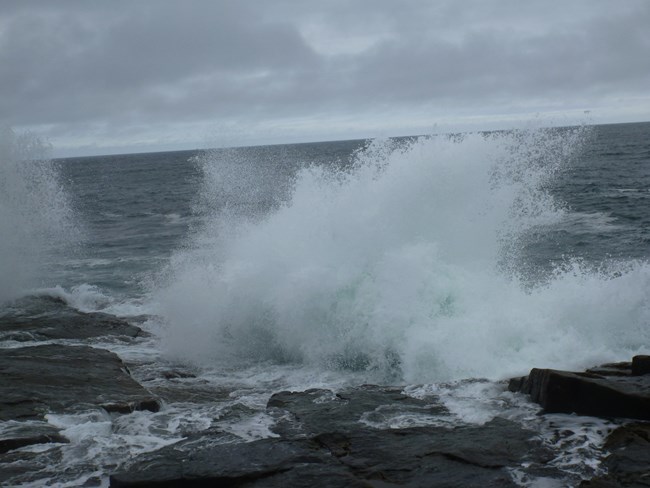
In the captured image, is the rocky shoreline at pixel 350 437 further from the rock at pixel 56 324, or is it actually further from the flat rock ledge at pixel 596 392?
the rock at pixel 56 324

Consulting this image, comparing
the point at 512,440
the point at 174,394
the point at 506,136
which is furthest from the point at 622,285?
the point at 174,394

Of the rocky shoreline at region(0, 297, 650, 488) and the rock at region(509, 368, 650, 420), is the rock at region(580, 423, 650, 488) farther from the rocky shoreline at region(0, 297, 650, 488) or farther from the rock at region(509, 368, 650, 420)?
the rock at region(509, 368, 650, 420)

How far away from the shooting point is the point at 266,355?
426 inches

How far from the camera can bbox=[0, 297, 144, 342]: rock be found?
11.5m

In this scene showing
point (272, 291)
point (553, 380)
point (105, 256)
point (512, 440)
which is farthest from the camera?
point (105, 256)

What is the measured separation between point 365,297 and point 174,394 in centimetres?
352

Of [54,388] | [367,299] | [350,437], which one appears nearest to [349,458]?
[350,437]

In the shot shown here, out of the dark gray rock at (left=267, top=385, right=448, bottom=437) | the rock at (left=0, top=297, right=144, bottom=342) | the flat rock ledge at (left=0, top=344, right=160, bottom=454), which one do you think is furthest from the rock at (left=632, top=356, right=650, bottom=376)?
the rock at (left=0, top=297, right=144, bottom=342)

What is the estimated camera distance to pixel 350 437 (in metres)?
6.46

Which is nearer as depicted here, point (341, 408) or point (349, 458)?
point (349, 458)

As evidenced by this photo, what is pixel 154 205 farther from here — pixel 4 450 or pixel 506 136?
pixel 4 450

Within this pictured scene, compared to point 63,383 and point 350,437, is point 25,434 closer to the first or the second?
point 63,383

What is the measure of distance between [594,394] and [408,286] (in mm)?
4356

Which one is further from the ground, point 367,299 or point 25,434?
point 367,299
